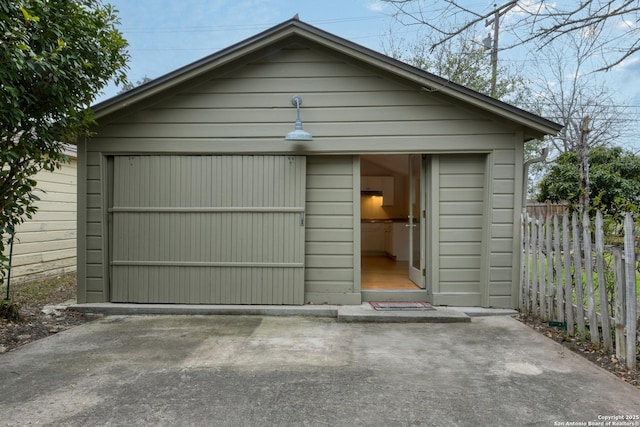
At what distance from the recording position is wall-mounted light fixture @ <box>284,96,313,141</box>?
443 centimetres

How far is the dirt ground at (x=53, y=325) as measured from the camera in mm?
3109

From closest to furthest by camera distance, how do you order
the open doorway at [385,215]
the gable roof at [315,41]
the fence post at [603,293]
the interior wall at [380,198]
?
the fence post at [603,293]
the gable roof at [315,41]
the open doorway at [385,215]
the interior wall at [380,198]

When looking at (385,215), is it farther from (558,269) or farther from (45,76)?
(45,76)

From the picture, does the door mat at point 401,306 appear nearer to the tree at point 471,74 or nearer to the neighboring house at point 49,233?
the neighboring house at point 49,233

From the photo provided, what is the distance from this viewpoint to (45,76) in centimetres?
350

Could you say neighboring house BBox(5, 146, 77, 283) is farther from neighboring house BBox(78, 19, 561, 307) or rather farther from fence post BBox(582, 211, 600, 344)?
fence post BBox(582, 211, 600, 344)

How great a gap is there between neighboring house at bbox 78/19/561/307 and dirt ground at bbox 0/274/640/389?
45 cm

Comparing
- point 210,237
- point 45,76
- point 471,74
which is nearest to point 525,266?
point 210,237

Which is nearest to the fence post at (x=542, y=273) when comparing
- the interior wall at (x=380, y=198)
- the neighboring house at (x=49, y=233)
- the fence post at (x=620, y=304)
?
the fence post at (x=620, y=304)

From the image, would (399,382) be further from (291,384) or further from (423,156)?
(423,156)

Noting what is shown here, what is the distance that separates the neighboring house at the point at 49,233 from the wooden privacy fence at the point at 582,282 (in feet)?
23.6

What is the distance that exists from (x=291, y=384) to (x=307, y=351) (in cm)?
68

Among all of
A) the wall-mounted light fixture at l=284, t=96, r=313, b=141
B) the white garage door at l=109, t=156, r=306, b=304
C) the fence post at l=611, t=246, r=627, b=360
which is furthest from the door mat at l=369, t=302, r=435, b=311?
the wall-mounted light fixture at l=284, t=96, r=313, b=141

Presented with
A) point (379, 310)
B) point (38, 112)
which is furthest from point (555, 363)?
point (38, 112)
